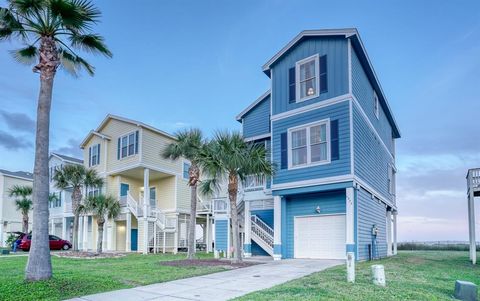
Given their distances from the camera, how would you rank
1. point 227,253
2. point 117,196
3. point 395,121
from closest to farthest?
point 227,253, point 395,121, point 117,196

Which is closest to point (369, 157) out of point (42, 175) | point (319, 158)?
point (319, 158)

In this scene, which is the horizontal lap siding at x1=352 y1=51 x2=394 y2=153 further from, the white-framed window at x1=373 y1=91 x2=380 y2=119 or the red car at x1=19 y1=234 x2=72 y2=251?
the red car at x1=19 y1=234 x2=72 y2=251

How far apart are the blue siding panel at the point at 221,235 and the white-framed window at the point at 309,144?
613 centimetres

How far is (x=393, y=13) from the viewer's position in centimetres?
1739

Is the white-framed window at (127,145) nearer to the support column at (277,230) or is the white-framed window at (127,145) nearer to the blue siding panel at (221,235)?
the blue siding panel at (221,235)

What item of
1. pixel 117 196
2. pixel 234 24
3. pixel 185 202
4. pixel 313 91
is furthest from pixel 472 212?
pixel 117 196

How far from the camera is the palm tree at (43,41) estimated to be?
32.3 feet

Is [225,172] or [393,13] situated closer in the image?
[225,172]

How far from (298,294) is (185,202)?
24.1m

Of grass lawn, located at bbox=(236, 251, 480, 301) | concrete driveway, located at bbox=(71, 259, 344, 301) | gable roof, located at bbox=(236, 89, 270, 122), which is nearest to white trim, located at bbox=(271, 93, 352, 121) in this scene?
gable roof, located at bbox=(236, 89, 270, 122)

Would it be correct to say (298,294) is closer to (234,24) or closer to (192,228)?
(192,228)

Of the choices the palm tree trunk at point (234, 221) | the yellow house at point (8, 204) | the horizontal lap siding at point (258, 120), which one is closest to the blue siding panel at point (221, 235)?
the horizontal lap siding at point (258, 120)

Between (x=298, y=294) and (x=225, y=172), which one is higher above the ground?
(x=225, y=172)

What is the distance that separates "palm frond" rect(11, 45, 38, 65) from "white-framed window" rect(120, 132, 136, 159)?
15.8 metres
